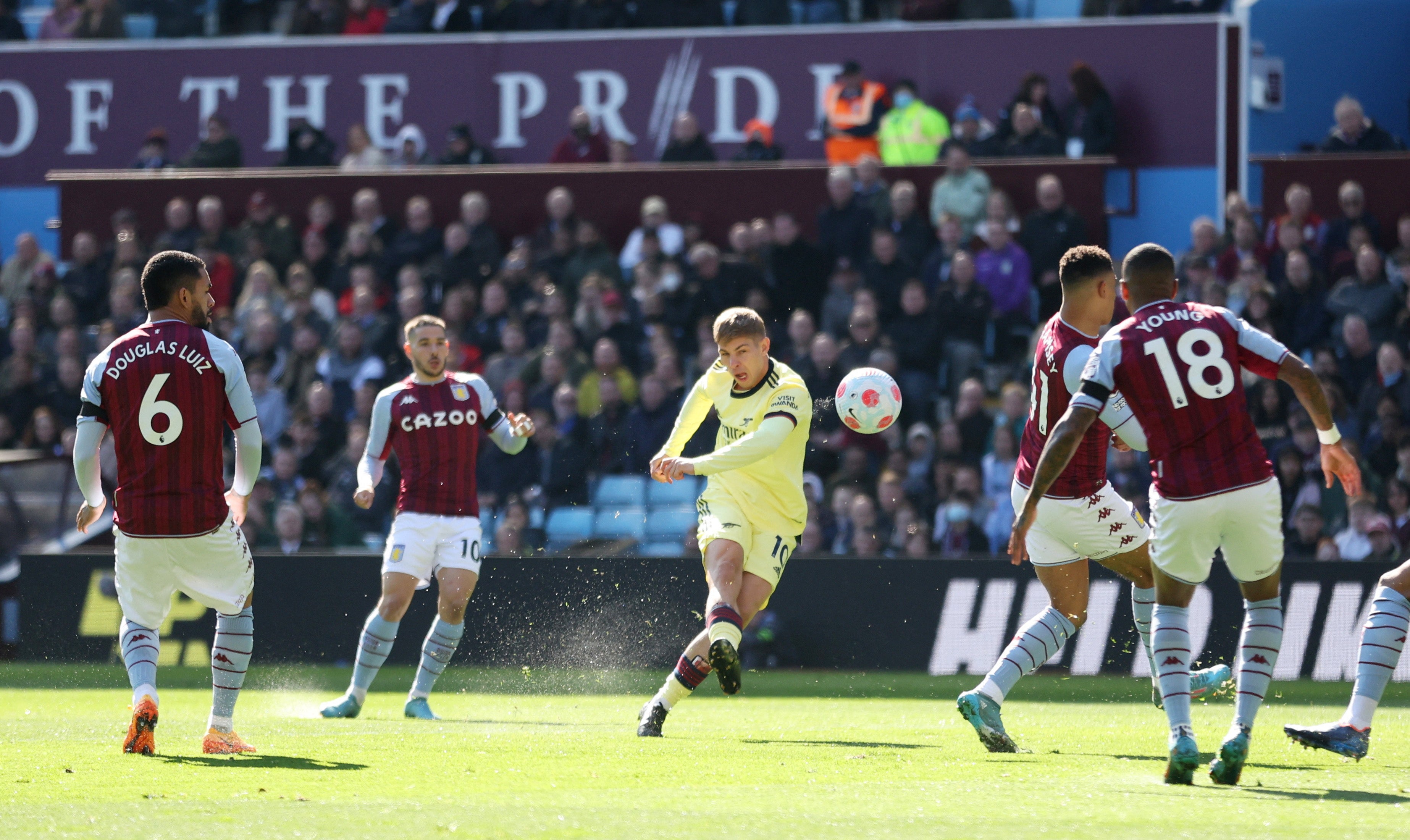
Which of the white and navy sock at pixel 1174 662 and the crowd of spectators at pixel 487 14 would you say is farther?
the crowd of spectators at pixel 487 14

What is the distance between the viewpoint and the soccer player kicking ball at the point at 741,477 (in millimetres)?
8742

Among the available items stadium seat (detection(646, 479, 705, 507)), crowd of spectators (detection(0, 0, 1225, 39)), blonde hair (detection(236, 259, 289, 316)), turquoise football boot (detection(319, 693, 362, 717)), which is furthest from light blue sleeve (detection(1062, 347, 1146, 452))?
blonde hair (detection(236, 259, 289, 316))

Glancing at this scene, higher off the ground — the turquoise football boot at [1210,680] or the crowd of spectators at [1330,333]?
the crowd of spectators at [1330,333]

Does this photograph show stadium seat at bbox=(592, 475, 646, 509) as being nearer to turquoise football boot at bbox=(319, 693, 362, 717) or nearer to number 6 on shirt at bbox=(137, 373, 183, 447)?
turquoise football boot at bbox=(319, 693, 362, 717)

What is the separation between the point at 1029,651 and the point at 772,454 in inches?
62.1

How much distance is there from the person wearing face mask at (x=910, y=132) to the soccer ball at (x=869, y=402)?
8930mm

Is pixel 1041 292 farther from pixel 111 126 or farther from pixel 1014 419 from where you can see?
pixel 111 126

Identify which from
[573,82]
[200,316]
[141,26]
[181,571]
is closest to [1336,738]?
[181,571]

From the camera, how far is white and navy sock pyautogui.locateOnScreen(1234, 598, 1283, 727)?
6.78 metres

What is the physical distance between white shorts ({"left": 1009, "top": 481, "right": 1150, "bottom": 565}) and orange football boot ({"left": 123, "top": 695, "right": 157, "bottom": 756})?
4053mm

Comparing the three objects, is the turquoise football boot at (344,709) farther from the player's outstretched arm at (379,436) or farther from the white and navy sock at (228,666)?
the white and navy sock at (228,666)

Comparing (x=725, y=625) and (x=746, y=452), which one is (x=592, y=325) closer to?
(x=746, y=452)

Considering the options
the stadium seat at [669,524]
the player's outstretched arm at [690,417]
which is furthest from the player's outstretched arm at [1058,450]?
the stadium seat at [669,524]

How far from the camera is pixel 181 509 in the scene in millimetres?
7984
